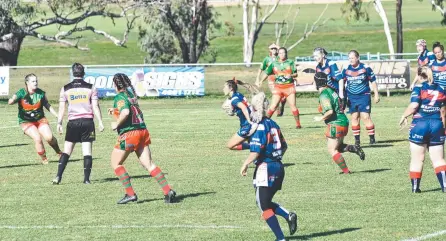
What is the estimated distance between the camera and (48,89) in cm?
4675

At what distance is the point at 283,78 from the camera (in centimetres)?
2692

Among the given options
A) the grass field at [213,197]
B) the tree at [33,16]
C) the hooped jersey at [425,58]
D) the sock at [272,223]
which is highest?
the tree at [33,16]

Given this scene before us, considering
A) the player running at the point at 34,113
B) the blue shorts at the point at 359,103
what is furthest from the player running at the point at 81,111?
the blue shorts at the point at 359,103

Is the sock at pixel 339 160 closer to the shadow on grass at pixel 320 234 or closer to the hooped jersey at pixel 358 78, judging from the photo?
the hooped jersey at pixel 358 78

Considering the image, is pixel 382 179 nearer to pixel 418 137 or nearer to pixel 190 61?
pixel 418 137

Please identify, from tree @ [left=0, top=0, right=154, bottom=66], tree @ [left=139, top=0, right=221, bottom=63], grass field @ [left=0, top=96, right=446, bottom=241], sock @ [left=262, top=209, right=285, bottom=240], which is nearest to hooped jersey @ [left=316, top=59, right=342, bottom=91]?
grass field @ [left=0, top=96, right=446, bottom=241]

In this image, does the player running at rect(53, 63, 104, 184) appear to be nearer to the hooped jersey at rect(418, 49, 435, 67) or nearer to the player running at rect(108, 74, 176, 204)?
the player running at rect(108, 74, 176, 204)

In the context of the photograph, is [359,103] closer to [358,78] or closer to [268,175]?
[358,78]

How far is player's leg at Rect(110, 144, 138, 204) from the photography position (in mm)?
15383

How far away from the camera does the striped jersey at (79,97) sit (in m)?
17.7

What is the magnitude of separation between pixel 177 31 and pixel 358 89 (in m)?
42.5

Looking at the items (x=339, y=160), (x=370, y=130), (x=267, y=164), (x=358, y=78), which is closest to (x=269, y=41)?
(x=370, y=130)

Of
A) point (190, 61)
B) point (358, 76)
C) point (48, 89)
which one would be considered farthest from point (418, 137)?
point (190, 61)

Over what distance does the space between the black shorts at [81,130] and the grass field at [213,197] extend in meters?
0.79
